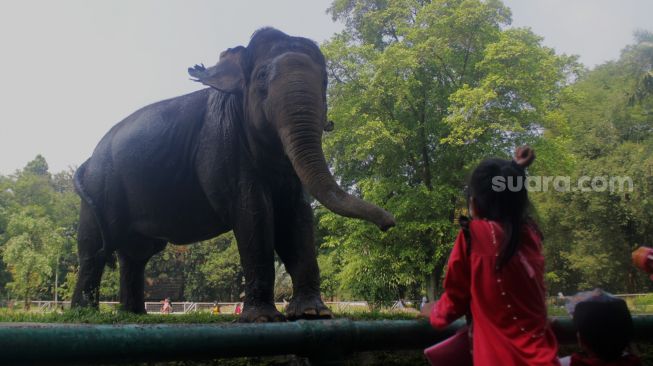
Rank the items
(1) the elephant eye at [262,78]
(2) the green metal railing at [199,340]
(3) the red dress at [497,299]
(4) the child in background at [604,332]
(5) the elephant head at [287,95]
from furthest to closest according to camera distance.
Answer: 1. (1) the elephant eye at [262,78]
2. (5) the elephant head at [287,95]
3. (4) the child in background at [604,332]
4. (3) the red dress at [497,299]
5. (2) the green metal railing at [199,340]

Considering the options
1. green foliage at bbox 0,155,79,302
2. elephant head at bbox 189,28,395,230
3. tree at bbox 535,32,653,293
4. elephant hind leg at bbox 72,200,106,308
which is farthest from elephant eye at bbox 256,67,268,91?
green foliage at bbox 0,155,79,302

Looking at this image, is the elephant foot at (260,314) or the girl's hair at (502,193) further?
the elephant foot at (260,314)

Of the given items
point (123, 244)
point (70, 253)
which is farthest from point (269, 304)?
point (70, 253)

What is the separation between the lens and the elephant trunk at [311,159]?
4102mm

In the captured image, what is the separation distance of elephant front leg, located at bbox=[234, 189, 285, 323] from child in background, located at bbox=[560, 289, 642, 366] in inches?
95.0

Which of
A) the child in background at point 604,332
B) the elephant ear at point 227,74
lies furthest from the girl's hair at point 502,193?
the elephant ear at point 227,74

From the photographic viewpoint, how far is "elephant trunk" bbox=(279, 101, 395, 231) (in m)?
4.10

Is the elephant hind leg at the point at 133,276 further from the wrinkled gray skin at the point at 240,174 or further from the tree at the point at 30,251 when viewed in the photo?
the tree at the point at 30,251

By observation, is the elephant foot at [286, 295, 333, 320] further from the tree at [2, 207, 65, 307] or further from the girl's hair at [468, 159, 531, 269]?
the tree at [2, 207, 65, 307]

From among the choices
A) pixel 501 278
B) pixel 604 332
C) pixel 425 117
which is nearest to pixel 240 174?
pixel 501 278

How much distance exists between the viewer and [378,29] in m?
24.0

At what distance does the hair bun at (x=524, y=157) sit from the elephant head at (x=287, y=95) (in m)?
1.54

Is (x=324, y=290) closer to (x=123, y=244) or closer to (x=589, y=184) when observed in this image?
(x=589, y=184)

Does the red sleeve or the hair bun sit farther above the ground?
the hair bun
